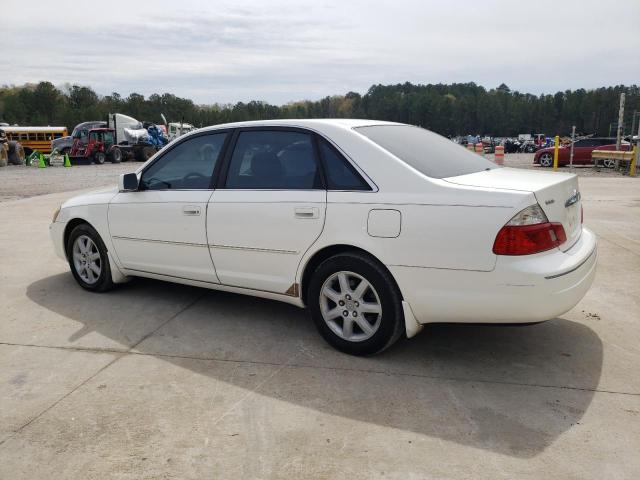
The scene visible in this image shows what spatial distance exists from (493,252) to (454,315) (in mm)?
464

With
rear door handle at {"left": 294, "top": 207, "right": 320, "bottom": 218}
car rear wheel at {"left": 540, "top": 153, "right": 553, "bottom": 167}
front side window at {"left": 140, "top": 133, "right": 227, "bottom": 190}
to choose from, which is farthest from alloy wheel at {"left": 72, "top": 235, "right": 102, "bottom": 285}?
car rear wheel at {"left": 540, "top": 153, "right": 553, "bottom": 167}

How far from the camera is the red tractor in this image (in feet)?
103

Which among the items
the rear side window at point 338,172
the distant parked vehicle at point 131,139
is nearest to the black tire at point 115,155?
the distant parked vehicle at point 131,139

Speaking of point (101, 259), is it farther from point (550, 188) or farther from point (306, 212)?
point (550, 188)

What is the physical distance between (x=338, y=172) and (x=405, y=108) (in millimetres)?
137881

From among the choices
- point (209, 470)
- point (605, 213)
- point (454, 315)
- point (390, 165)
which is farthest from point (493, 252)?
point (605, 213)

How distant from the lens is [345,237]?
365 centimetres

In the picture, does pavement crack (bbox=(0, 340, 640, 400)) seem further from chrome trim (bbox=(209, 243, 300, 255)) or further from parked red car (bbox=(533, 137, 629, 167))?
parked red car (bbox=(533, 137, 629, 167))

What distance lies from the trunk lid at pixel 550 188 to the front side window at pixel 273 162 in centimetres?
101

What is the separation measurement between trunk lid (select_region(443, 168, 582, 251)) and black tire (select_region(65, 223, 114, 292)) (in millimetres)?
3317

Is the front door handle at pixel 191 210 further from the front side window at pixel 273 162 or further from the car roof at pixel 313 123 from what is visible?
the car roof at pixel 313 123

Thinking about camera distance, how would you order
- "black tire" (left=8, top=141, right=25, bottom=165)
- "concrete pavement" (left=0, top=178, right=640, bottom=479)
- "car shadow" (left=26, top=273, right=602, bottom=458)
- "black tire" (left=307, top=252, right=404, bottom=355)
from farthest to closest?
"black tire" (left=8, top=141, right=25, bottom=165) < "black tire" (left=307, top=252, right=404, bottom=355) < "car shadow" (left=26, top=273, right=602, bottom=458) < "concrete pavement" (left=0, top=178, right=640, bottom=479)

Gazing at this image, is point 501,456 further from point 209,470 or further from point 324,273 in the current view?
point 324,273

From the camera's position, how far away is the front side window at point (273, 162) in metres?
3.99
